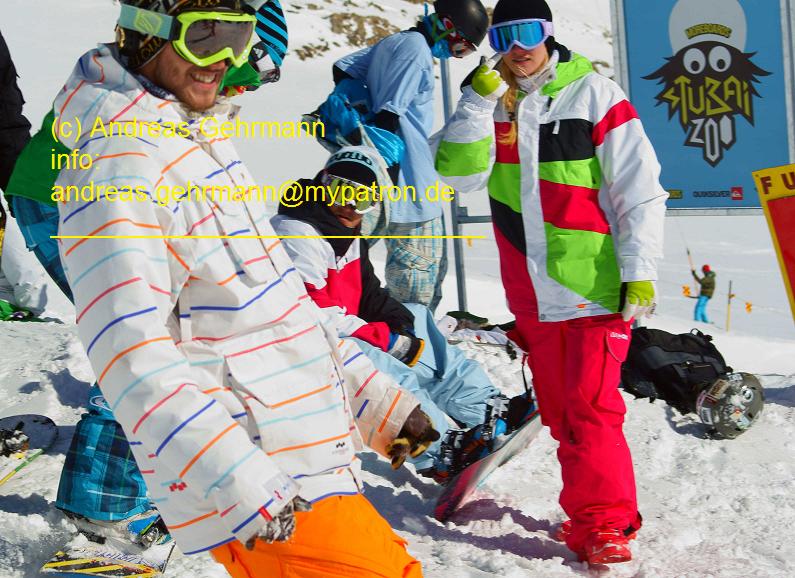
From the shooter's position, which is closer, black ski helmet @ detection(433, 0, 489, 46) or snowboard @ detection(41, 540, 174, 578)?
snowboard @ detection(41, 540, 174, 578)

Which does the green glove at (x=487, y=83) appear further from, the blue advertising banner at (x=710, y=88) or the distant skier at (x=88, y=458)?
the blue advertising banner at (x=710, y=88)

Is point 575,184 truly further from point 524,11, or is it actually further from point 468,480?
point 468,480

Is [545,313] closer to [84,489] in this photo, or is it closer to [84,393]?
[84,489]

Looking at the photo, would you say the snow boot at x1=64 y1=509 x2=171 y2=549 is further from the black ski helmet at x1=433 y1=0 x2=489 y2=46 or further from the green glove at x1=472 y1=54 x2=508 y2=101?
the black ski helmet at x1=433 y1=0 x2=489 y2=46

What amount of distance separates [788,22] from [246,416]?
4.65 meters

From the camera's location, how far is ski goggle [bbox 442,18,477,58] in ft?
18.5

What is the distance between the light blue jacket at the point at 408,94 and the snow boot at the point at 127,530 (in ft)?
8.68

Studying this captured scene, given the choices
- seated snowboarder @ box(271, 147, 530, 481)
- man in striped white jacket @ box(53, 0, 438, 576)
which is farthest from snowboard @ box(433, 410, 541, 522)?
man in striped white jacket @ box(53, 0, 438, 576)

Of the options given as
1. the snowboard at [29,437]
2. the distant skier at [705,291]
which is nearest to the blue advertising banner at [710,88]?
the snowboard at [29,437]

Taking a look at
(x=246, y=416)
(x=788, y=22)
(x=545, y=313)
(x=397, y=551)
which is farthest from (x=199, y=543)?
(x=788, y=22)

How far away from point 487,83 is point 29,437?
2396 mm

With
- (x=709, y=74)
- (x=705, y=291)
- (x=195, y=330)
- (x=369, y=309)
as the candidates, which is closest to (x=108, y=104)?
(x=195, y=330)

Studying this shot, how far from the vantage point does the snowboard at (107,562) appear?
10.4ft

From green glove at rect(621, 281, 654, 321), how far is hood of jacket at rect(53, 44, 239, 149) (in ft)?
6.45
